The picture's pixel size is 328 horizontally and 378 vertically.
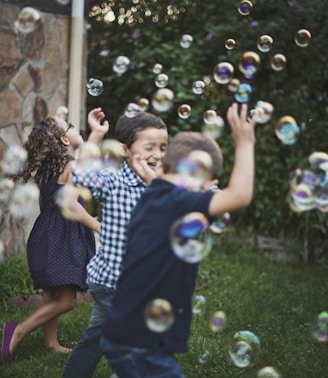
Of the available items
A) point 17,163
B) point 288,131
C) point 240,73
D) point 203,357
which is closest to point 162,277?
point 288,131

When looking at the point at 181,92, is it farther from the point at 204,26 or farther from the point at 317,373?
the point at 317,373

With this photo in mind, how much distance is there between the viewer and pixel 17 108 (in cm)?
577

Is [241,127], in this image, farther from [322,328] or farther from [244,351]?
[322,328]

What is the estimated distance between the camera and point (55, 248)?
3945 millimetres

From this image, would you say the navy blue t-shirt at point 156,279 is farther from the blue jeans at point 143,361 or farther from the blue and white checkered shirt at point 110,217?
the blue and white checkered shirt at point 110,217

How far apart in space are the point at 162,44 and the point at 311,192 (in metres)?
5.06

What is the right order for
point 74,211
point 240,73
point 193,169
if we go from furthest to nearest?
point 240,73, point 74,211, point 193,169

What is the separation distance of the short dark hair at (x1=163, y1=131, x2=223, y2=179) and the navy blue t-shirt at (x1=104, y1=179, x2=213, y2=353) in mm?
120

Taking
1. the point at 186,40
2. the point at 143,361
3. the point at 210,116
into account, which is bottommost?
the point at 143,361

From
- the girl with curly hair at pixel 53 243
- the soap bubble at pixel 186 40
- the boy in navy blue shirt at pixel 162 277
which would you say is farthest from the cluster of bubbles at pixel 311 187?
the soap bubble at pixel 186 40

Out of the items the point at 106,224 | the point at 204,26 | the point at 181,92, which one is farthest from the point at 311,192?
the point at 204,26

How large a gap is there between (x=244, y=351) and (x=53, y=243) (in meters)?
1.26

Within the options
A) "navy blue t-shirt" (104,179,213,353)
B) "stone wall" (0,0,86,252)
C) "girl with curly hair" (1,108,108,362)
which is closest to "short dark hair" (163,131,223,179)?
"navy blue t-shirt" (104,179,213,353)

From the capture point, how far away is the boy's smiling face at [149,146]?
3.16m
